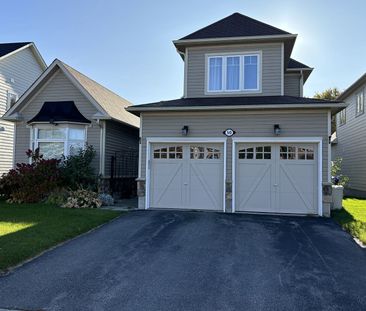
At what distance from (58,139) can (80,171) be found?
82.8 inches

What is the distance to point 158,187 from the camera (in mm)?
12750

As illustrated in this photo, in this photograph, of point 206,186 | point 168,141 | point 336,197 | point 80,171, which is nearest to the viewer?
point 206,186

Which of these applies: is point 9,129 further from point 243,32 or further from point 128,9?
point 243,32

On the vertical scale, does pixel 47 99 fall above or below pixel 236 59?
below

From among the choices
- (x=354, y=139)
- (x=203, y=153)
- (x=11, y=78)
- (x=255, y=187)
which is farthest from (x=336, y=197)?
(x=11, y=78)

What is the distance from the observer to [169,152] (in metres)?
12.8

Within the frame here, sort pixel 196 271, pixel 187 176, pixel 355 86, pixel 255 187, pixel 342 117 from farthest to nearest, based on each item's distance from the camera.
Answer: pixel 342 117 → pixel 355 86 → pixel 187 176 → pixel 255 187 → pixel 196 271

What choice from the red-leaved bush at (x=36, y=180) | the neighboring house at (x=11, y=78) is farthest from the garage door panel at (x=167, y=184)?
the neighboring house at (x=11, y=78)

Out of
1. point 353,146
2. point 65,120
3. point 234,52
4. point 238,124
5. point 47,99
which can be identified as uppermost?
point 234,52

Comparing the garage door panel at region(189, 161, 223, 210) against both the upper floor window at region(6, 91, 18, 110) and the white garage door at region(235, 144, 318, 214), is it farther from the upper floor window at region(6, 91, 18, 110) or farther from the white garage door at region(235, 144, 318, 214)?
the upper floor window at region(6, 91, 18, 110)

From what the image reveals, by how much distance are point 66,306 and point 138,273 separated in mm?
1533

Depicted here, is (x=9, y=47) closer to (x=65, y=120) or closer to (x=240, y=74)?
(x=65, y=120)

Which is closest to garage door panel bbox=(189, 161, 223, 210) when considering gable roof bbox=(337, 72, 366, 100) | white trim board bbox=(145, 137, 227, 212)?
white trim board bbox=(145, 137, 227, 212)

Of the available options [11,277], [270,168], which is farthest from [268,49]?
[11,277]
